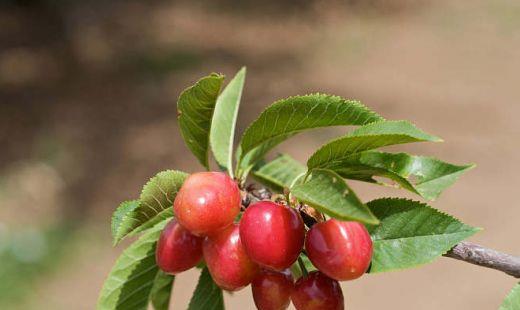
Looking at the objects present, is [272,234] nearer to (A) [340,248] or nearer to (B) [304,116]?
(A) [340,248]

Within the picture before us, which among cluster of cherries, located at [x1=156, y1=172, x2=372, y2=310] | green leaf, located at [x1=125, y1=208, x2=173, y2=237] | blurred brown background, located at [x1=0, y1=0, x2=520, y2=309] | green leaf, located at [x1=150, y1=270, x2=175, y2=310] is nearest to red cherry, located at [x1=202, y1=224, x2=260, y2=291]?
cluster of cherries, located at [x1=156, y1=172, x2=372, y2=310]

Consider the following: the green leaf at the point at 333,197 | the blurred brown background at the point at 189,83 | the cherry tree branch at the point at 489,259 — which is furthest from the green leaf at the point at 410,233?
the blurred brown background at the point at 189,83

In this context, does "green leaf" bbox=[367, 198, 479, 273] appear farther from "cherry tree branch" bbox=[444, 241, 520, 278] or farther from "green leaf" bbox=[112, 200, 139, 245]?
"green leaf" bbox=[112, 200, 139, 245]

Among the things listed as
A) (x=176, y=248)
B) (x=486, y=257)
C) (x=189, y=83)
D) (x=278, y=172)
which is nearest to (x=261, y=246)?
(x=176, y=248)

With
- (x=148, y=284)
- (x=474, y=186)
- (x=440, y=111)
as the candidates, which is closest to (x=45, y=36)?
(x=440, y=111)

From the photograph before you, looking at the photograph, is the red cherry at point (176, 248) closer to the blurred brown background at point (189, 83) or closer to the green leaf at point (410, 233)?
the green leaf at point (410, 233)
